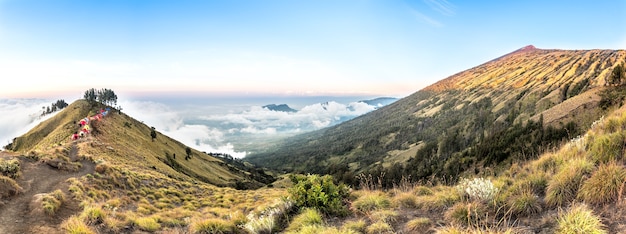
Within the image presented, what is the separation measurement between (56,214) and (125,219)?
543cm

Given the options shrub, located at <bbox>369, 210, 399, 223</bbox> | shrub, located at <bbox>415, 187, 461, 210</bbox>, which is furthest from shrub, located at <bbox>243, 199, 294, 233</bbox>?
shrub, located at <bbox>415, 187, 461, 210</bbox>

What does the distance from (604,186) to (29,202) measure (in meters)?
22.8

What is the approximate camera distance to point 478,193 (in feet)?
25.8

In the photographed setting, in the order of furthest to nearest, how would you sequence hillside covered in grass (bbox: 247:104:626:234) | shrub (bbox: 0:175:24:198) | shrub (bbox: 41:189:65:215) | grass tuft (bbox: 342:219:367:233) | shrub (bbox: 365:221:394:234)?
shrub (bbox: 0:175:24:198) → shrub (bbox: 41:189:65:215) → grass tuft (bbox: 342:219:367:233) → shrub (bbox: 365:221:394:234) → hillside covered in grass (bbox: 247:104:626:234)

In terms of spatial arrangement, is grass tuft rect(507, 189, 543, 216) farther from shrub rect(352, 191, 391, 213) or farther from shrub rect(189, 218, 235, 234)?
shrub rect(189, 218, 235, 234)

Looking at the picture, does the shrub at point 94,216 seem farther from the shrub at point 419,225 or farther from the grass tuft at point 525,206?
the grass tuft at point 525,206

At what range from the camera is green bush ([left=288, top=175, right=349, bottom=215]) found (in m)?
9.81

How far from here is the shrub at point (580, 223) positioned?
16.9 ft

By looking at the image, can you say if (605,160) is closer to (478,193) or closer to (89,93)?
(478,193)

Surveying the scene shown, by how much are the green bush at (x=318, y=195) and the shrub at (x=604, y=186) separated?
6.06m

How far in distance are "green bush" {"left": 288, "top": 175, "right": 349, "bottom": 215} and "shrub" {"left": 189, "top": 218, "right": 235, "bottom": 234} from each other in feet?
7.86

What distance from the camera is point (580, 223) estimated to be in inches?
207

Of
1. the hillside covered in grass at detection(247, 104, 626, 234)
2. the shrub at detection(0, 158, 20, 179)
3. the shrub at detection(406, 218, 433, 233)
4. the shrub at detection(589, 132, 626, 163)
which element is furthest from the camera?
the shrub at detection(0, 158, 20, 179)

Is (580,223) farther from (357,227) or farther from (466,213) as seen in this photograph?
(357,227)
